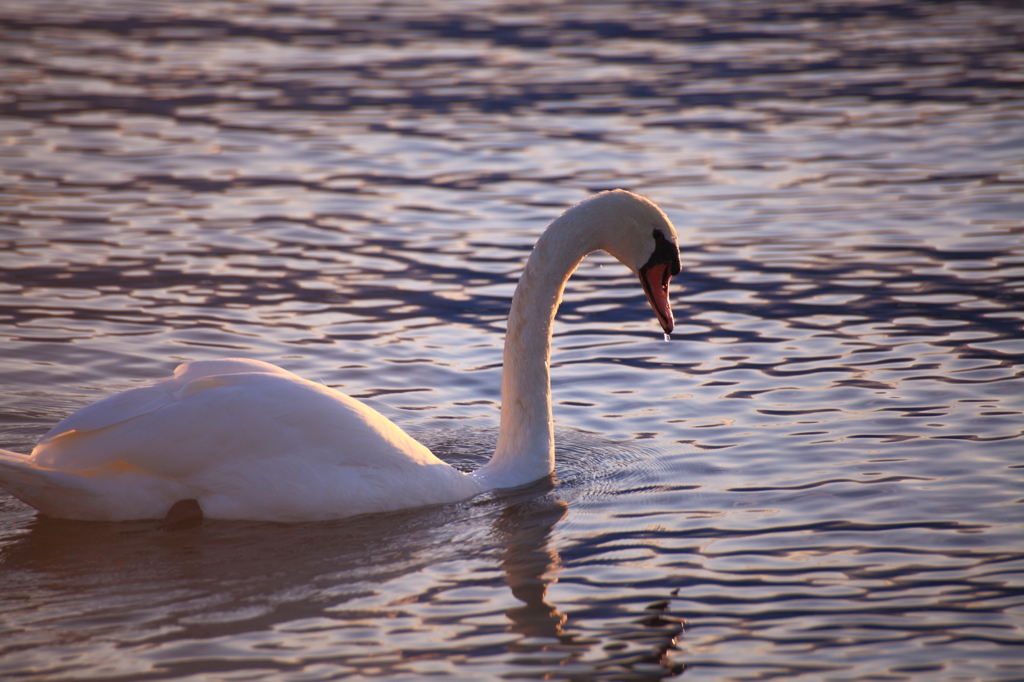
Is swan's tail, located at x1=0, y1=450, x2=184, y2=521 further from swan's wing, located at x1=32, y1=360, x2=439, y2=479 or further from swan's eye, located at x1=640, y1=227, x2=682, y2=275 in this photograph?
swan's eye, located at x1=640, y1=227, x2=682, y2=275

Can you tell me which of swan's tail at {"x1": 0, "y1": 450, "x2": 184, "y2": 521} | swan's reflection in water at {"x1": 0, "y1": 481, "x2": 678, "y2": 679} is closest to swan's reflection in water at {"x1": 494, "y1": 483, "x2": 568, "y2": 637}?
swan's reflection in water at {"x1": 0, "y1": 481, "x2": 678, "y2": 679}

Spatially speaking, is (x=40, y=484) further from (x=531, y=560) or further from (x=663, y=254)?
(x=663, y=254)

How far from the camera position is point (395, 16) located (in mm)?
26922

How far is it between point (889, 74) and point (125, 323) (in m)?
14.1

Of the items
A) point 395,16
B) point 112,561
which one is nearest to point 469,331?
point 112,561

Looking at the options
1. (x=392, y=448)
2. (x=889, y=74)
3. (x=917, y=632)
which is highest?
(x=889, y=74)

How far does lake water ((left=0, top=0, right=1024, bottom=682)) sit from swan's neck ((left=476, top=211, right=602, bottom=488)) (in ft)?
0.90

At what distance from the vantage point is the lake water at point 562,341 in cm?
504

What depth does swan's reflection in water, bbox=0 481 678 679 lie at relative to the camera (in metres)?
4.76

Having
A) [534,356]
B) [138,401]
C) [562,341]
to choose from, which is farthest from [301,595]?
[562,341]

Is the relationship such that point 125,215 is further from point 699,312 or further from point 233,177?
point 699,312

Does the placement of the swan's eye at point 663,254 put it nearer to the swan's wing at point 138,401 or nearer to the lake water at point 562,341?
the lake water at point 562,341

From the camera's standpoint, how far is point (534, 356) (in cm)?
675

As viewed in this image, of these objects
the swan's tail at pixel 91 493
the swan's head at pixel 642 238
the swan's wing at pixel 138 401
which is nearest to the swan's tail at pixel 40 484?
the swan's tail at pixel 91 493
